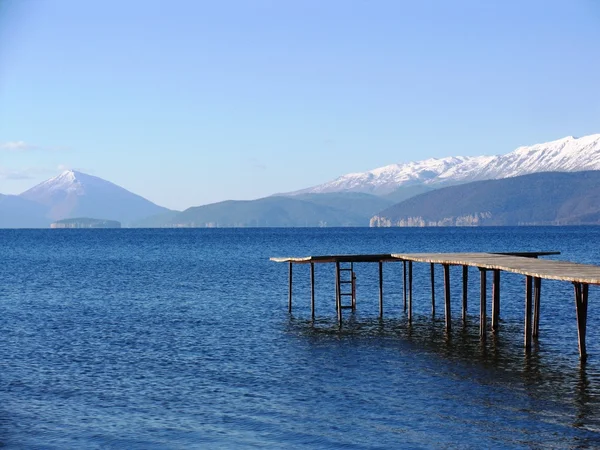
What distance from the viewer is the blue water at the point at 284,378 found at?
2248 cm

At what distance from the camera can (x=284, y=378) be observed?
96.2ft

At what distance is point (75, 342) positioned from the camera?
124ft

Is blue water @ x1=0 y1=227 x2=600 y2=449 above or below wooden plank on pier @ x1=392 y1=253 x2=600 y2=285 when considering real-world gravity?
below

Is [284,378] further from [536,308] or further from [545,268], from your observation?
[536,308]

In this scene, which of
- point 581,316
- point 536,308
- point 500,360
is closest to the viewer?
point 581,316

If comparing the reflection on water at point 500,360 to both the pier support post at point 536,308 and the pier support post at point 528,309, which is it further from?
the pier support post at point 536,308

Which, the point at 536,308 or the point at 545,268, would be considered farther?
the point at 536,308

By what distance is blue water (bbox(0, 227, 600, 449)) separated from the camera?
22484 millimetres

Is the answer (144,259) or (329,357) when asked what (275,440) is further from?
(144,259)

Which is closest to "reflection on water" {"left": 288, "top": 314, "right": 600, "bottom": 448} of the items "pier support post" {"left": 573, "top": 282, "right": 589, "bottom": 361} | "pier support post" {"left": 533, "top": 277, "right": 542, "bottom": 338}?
"pier support post" {"left": 573, "top": 282, "right": 589, "bottom": 361}

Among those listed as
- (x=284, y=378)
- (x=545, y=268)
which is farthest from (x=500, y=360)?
(x=284, y=378)

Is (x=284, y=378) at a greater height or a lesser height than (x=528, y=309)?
lesser

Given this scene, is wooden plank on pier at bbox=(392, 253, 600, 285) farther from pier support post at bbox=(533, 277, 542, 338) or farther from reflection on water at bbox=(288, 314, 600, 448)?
reflection on water at bbox=(288, 314, 600, 448)

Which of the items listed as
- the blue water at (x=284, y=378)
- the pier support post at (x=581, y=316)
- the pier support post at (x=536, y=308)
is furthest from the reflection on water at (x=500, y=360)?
the pier support post at (x=536, y=308)
